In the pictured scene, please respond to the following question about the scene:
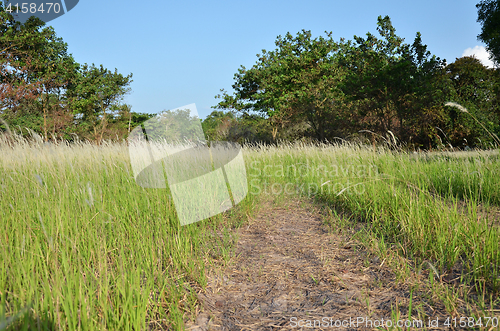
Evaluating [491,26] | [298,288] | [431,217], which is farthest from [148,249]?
[491,26]

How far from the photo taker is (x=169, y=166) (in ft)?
13.0

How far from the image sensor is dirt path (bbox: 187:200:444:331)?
1.58 m

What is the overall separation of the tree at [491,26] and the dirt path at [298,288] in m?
10.8

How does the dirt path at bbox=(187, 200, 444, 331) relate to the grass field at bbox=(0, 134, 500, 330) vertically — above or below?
below

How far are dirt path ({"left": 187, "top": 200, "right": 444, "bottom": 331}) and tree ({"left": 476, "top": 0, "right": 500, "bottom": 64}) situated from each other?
10850 mm

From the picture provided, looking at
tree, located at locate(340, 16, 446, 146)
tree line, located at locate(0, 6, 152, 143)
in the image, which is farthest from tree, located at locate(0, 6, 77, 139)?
tree, located at locate(340, 16, 446, 146)

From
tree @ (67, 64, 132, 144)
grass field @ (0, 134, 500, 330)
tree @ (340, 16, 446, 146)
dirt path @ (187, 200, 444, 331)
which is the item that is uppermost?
tree @ (67, 64, 132, 144)

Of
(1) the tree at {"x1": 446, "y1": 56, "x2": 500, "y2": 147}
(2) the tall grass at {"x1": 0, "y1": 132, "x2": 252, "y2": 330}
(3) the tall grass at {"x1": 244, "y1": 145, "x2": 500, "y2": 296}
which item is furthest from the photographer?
(1) the tree at {"x1": 446, "y1": 56, "x2": 500, "y2": 147}

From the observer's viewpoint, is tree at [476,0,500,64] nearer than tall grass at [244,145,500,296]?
No

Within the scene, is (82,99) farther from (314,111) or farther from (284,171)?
(284,171)

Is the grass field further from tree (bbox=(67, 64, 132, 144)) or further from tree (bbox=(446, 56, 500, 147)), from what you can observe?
tree (bbox=(67, 64, 132, 144))

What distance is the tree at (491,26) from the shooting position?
9234mm

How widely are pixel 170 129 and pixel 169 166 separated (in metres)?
23.4

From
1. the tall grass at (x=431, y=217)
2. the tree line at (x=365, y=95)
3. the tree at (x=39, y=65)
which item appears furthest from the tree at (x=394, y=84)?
the tree at (x=39, y=65)
